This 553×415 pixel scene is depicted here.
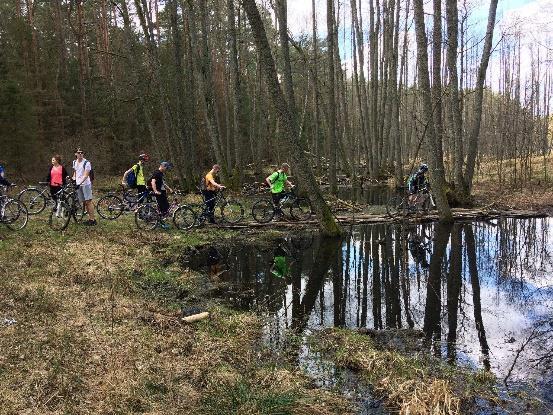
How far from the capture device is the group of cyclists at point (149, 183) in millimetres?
12156

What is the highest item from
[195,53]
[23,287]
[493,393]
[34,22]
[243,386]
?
[34,22]

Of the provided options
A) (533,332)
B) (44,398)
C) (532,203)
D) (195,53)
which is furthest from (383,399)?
(195,53)

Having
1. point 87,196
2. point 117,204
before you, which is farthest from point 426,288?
point 117,204

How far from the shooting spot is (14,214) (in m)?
11.2

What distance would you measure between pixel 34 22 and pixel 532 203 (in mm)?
31305

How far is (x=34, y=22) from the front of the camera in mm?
30781

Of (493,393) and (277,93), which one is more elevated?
(277,93)

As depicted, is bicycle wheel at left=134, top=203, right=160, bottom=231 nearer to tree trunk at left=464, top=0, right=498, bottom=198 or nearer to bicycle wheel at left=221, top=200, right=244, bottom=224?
bicycle wheel at left=221, top=200, right=244, bottom=224

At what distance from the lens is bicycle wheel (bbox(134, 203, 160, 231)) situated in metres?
13.2

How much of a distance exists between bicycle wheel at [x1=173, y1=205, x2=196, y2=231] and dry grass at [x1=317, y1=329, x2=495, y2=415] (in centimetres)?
801

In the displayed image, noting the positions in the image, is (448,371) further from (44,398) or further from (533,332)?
(44,398)

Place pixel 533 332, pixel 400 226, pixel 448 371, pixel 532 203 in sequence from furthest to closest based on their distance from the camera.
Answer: pixel 532 203, pixel 400 226, pixel 533 332, pixel 448 371

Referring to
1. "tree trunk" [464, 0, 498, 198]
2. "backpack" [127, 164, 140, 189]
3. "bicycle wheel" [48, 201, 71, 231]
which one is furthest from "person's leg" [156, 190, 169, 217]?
"tree trunk" [464, 0, 498, 198]

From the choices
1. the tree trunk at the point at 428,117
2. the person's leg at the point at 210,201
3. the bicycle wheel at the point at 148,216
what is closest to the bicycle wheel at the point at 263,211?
the person's leg at the point at 210,201
